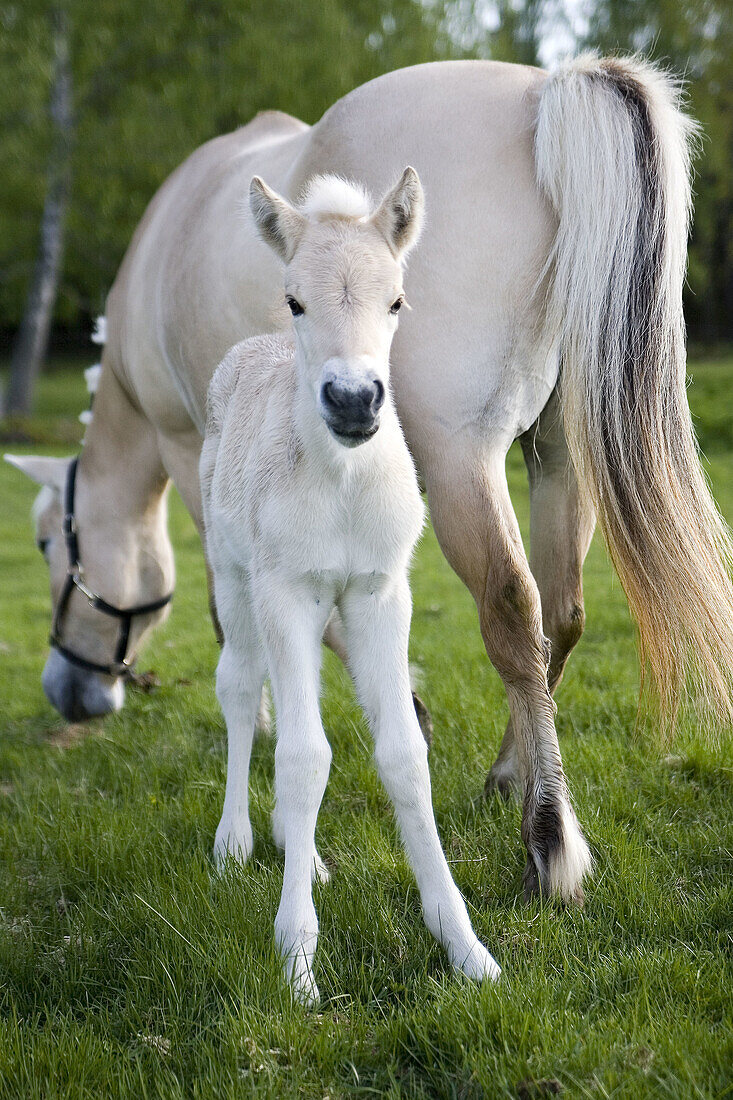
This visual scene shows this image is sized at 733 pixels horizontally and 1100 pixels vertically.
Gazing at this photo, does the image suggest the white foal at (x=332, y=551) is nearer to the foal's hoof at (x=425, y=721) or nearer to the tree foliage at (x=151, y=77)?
the foal's hoof at (x=425, y=721)

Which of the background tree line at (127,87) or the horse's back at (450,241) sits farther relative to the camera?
the background tree line at (127,87)

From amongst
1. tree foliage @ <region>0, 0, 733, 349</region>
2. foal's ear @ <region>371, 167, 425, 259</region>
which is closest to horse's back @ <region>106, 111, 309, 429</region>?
foal's ear @ <region>371, 167, 425, 259</region>

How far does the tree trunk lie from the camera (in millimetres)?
15117

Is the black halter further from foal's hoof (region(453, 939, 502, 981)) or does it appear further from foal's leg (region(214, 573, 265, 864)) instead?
foal's hoof (region(453, 939, 502, 981))

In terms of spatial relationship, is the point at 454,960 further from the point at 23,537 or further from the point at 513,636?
the point at 23,537

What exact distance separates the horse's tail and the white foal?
0.63 m

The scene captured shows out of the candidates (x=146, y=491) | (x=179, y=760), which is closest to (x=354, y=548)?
(x=179, y=760)

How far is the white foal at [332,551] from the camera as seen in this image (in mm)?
2217

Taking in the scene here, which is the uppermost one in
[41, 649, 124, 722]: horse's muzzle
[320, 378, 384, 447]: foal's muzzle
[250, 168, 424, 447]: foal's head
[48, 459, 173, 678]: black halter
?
[250, 168, 424, 447]: foal's head

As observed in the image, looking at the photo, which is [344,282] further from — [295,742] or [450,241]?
[295,742]

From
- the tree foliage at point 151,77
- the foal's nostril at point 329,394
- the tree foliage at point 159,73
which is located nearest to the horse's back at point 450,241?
the foal's nostril at point 329,394

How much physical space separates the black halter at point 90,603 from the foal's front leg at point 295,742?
246cm

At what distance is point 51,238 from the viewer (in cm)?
1591

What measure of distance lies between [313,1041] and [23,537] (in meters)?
8.54
